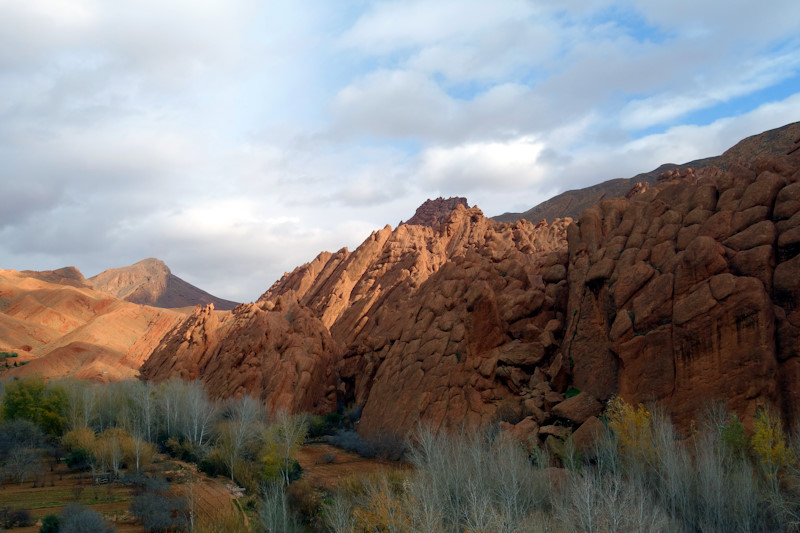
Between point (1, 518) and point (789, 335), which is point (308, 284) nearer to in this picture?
point (1, 518)

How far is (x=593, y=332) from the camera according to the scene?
109 ft

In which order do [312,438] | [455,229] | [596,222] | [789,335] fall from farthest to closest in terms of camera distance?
[455,229]
[312,438]
[596,222]
[789,335]

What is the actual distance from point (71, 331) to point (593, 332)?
411 feet

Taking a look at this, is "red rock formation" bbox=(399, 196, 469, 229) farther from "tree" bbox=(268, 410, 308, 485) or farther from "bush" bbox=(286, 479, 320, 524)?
"bush" bbox=(286, 479, 320, 524)

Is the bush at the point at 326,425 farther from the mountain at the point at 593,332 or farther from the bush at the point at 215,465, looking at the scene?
the bush at the point at 215,465

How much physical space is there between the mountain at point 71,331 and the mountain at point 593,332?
119 feet

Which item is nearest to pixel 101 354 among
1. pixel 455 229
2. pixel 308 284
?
pixel 308 284

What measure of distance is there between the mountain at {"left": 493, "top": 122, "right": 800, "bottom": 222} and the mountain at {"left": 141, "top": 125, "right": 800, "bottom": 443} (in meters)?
47.2

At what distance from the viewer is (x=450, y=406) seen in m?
38.3

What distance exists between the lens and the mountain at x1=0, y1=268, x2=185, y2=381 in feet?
272

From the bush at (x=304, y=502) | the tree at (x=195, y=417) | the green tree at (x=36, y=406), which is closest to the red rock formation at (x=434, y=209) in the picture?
the tree at (x=195, y=417)

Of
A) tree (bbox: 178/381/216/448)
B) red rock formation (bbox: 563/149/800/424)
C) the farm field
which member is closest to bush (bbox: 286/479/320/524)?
the farm field

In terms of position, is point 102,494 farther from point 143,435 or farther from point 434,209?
point 434,209

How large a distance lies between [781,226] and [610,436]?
1389cm
